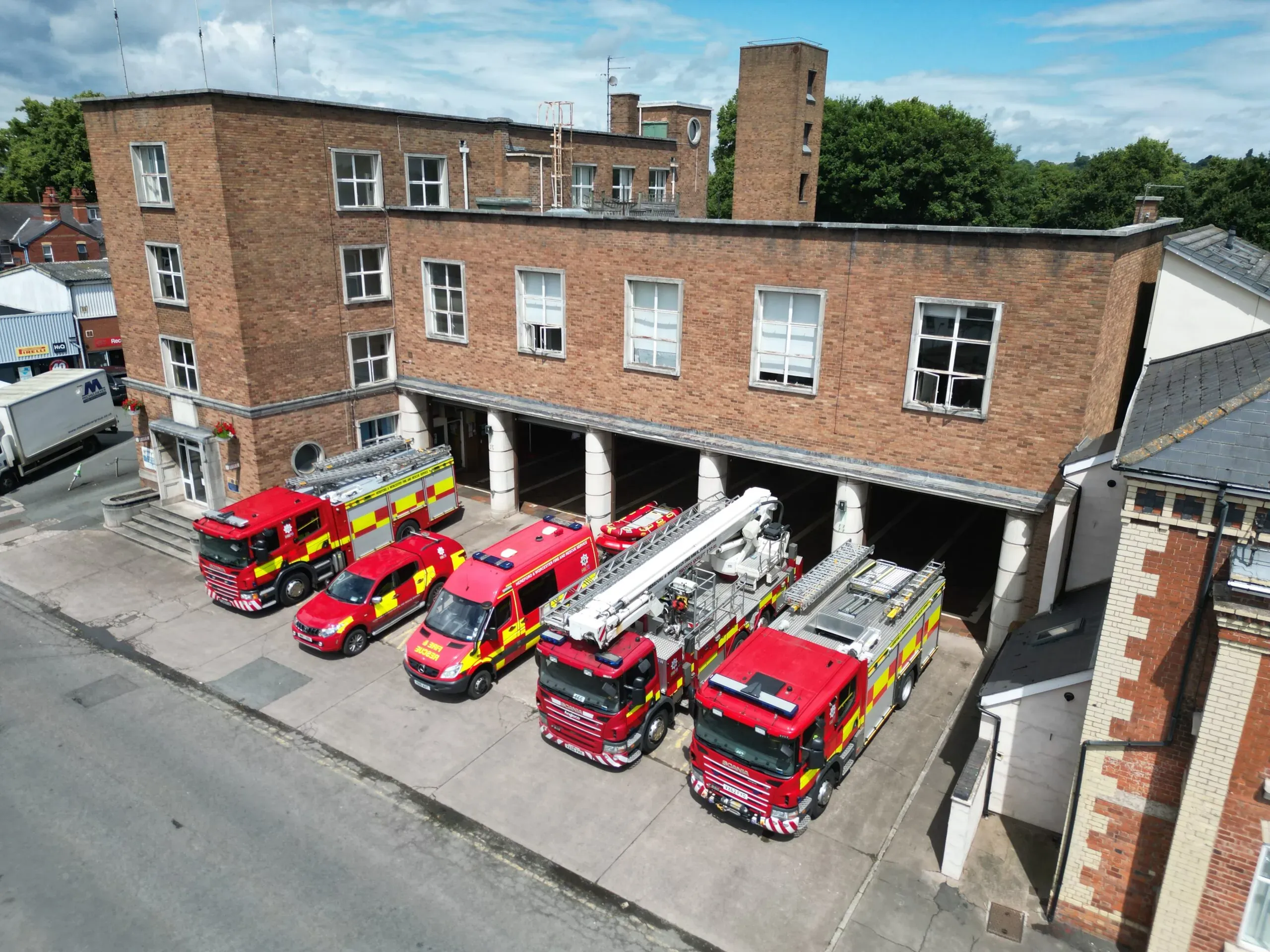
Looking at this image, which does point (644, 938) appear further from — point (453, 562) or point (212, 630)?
point (212, 630)

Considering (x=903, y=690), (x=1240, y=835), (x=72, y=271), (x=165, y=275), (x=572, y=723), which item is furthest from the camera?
(x=72, y=271)

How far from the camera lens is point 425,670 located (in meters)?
15.9

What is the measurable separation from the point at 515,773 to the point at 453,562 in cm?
674

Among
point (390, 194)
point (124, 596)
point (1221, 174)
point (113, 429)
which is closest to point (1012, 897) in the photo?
point (124, 596)

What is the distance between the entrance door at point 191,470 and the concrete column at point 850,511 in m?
18.4

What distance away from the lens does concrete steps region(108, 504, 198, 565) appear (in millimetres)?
23312

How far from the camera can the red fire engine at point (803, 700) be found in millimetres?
11883

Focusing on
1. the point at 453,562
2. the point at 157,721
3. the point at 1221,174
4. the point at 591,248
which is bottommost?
the point at 157,721

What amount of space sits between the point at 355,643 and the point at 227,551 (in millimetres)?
4010

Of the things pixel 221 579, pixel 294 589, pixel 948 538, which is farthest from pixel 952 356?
pixel 221 579

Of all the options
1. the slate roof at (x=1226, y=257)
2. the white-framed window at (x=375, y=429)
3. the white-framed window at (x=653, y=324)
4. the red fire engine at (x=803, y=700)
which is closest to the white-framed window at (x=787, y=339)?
the white-framed window at (x=653, y=324)

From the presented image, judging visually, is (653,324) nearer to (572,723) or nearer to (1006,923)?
(572,723)

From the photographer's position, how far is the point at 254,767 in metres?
14.4

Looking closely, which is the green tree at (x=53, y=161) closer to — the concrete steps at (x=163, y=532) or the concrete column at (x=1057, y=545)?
the concrete steps at (x=163, y=532)
